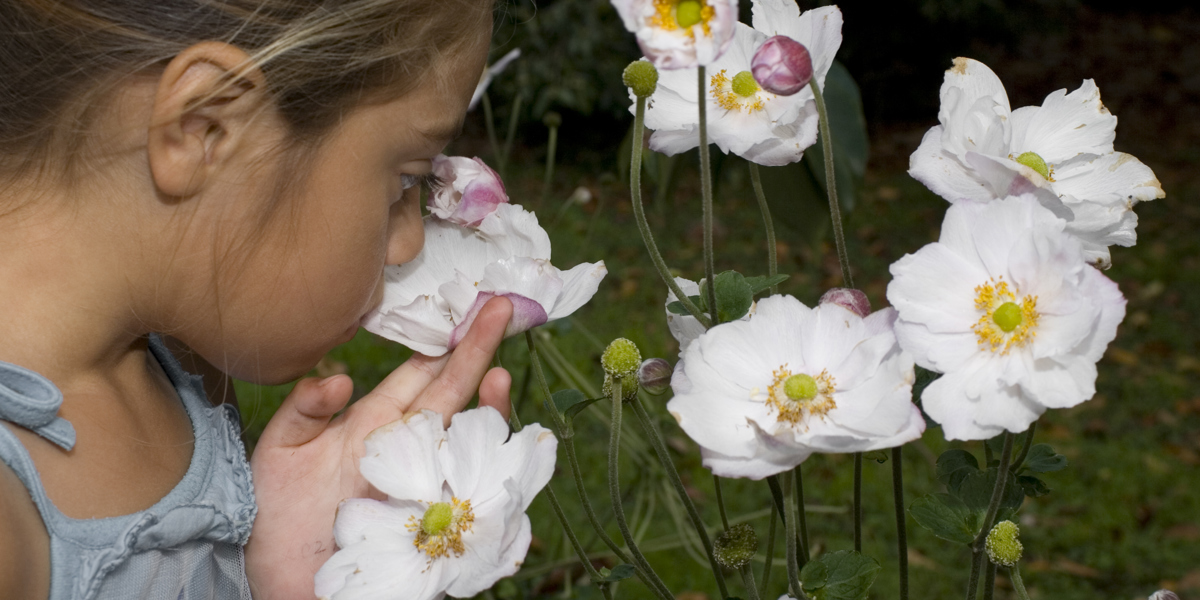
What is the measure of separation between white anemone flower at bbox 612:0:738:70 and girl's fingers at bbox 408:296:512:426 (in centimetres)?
31

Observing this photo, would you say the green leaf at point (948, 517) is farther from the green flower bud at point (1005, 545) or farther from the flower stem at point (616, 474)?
the flower stem at point (616, 474)

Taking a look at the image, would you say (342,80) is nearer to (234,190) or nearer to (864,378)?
(234,190)

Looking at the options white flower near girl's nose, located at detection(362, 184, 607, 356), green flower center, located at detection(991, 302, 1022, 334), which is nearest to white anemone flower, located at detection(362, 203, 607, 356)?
white flower near girl's nose, located at detection(362, 184, 607, 356)

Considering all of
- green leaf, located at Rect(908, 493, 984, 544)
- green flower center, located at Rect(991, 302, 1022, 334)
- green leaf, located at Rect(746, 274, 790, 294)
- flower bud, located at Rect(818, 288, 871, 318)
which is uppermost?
green flower center, located at Rect(991, 302, 1022, 334)

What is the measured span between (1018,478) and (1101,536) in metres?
2.12

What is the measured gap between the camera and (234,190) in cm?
104

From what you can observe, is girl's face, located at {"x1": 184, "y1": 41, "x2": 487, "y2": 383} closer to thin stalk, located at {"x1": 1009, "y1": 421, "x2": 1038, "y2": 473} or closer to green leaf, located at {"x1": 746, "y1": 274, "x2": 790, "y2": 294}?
green leaf, located at {"x1": 746, "y1": 274, "x2": 790, "y2": 294}

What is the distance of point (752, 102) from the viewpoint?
85cm

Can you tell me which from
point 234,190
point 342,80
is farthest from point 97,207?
point 342,80

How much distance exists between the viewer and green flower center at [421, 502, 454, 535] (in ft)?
2.61

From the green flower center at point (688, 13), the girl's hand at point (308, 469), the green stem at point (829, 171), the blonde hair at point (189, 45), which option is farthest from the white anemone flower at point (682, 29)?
the girl's hand at point (308, 469)

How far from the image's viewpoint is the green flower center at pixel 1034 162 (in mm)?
755

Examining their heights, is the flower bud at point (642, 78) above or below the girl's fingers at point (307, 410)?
above

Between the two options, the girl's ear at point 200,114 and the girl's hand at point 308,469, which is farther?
the girl's hand at point 308,469
